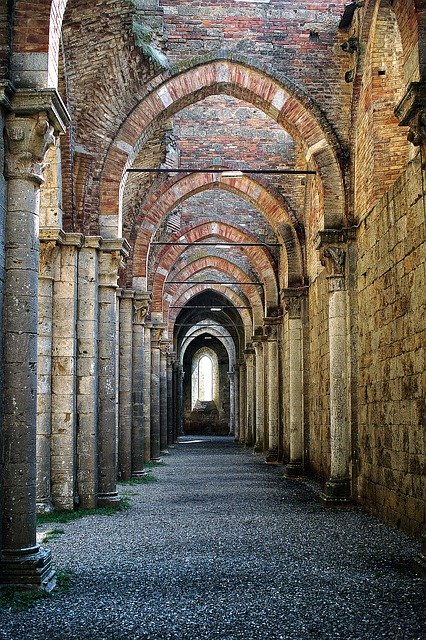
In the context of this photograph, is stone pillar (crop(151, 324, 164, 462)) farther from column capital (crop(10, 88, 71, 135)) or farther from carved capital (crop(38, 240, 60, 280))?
column capital (crop(10, 88, 71, 135))

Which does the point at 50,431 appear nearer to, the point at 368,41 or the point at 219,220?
the point at 368,41

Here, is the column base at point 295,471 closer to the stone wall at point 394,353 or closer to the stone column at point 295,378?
the stone column at point 295,378

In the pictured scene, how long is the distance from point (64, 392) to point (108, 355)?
1302 mm

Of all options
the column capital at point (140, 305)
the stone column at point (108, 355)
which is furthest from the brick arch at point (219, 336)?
the stone column at point (108, 355)

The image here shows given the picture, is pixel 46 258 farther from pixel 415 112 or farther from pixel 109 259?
pixel 415 112

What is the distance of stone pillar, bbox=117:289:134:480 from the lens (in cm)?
1638

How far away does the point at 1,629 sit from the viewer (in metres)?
5.44

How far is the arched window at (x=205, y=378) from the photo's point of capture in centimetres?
5406

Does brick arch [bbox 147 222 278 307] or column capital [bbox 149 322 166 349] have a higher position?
brick arch [bbox 147 222 278 307]

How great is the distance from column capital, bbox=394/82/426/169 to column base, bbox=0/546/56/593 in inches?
195

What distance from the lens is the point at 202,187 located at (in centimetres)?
2009

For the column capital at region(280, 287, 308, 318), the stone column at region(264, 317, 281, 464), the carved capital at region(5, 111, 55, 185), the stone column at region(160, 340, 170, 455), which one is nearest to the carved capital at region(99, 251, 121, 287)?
the carved capital at region(5, 111, 55, 185)

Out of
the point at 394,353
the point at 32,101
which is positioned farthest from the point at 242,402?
the point at 32,101

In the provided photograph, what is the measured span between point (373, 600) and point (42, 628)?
2.49m
